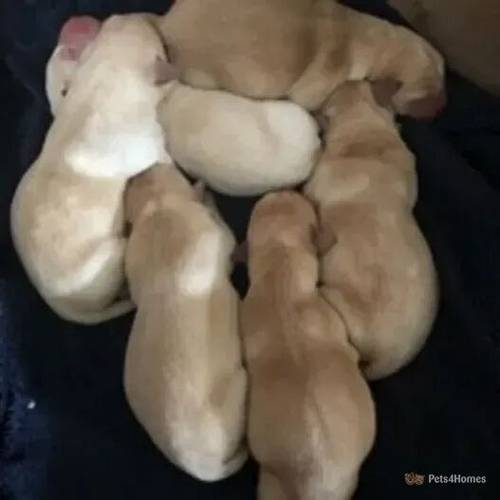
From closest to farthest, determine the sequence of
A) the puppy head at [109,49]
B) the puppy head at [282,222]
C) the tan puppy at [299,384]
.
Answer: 1. the tan puppy at [299,384]
2. the puppy head at [282,222]
3. the puppy head at [109,49]

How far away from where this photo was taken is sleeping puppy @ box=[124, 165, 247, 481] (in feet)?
3.39

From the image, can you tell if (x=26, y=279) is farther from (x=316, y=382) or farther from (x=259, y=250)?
(x=316, y=382)

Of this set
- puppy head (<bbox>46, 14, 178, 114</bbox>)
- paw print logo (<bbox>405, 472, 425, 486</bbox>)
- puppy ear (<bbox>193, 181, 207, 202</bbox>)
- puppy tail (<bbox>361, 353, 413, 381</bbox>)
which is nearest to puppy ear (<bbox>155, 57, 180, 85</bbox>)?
puppy head (<bbox>46, 14, 178, 114</bbox>)

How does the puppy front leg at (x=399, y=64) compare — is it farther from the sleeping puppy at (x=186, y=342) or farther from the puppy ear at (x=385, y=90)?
the sleeping puppy at (x=186, y=342)

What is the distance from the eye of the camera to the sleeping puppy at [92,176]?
1.16 meters

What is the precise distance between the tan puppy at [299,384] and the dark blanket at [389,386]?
2.7 inches

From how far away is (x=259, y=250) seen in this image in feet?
3.64

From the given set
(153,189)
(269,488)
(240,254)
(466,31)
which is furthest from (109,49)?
(269,488)

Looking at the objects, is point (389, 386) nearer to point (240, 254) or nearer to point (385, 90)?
point (240, 254)

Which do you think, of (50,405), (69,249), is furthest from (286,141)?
(50,405)

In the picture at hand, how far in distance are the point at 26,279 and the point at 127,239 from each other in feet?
0.44

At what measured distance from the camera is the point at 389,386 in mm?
1111

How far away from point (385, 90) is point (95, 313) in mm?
382

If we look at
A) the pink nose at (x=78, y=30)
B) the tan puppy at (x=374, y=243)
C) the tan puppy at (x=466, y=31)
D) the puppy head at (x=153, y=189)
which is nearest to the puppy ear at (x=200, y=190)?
the puppy head at (x=153, y=189)
